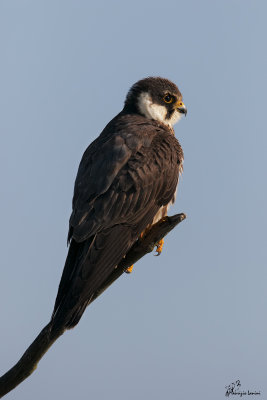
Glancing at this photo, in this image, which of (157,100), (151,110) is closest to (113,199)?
(151,110)

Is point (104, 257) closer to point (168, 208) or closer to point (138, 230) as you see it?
point (138, 230)

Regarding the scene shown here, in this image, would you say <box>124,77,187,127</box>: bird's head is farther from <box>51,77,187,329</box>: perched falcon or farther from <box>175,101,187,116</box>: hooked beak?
<box>51,77,187,329</box>: perched falcon

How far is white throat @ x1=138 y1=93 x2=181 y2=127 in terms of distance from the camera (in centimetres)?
699

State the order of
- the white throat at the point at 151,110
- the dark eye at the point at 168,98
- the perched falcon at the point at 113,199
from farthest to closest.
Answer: the dark eye at the point at 168,98
the white throat at the point at 151,110
the perched falcon at the point at 113,199

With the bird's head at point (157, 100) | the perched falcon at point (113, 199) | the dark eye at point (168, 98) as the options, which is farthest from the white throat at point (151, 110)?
the perched falcon at point (113, 199)

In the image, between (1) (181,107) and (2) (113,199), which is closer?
(2) (113,199)

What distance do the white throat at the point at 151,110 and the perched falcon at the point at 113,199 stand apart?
31 centimetres

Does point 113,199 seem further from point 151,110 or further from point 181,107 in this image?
point 181,107

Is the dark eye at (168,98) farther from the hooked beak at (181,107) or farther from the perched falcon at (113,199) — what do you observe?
the perched falcon at (113,199)

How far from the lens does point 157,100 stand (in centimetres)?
711

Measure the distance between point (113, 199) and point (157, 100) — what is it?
2.02 metres

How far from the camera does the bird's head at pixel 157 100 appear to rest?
7027 millimetres

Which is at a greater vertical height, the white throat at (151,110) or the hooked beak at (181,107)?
the hooked beak at (181,107)

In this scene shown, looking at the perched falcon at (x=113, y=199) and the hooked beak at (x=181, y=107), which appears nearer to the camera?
the perched falcon at (x=113, y=199)
